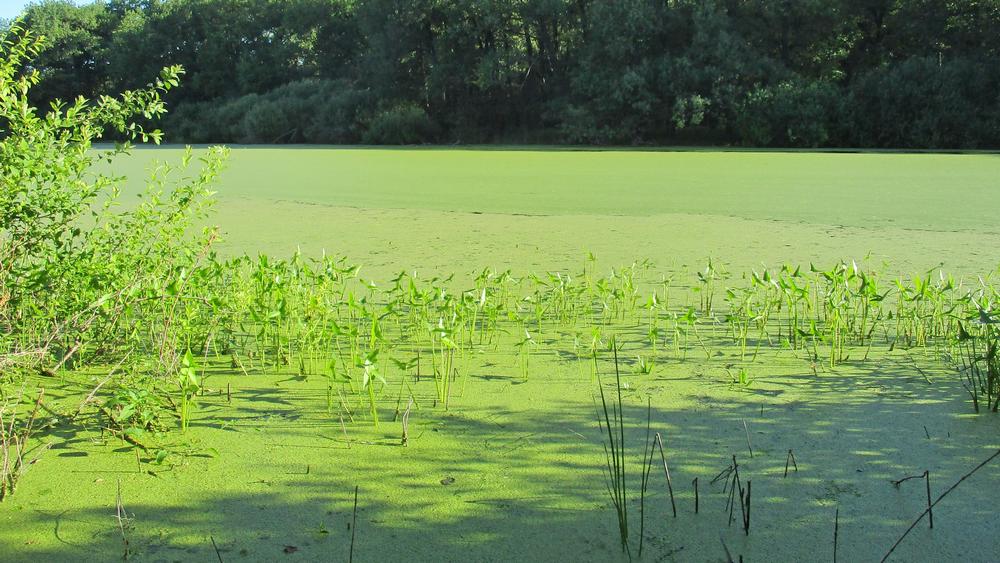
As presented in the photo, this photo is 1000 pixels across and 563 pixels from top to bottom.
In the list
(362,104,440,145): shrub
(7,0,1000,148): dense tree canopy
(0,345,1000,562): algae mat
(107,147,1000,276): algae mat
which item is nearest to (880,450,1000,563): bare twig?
(0,345,1000,562): algae mat

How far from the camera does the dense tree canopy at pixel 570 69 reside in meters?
13.5

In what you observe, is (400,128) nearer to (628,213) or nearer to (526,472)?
(628,213)

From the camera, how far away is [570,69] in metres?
17.9

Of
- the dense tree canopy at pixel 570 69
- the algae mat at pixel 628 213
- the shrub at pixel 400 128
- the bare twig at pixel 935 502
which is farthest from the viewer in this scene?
the shrub at pixel 400 128

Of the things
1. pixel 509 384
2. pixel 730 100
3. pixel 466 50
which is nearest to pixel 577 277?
pixel 509 384

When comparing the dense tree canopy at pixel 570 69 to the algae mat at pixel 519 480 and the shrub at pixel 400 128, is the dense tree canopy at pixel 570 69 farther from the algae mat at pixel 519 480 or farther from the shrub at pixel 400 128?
the algae mat at pixel 519 480

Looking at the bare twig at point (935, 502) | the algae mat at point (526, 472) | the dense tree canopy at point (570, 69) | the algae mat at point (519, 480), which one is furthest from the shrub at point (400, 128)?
the bare twig at point (935, 502)

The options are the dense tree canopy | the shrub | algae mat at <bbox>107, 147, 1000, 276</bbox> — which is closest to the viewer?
algae mat at <bbox>107, 147, 1000, 276</bbox>

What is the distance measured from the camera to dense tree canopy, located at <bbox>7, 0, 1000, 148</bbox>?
1351cm

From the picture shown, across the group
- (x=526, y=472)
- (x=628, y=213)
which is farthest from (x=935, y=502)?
(x=628, y=213)

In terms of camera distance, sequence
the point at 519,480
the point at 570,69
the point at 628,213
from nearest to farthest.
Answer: the point at 519,480 < the point at 628,213 < the point at 570,69

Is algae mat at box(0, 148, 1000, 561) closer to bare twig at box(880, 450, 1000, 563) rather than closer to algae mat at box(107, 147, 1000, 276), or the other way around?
bare twig at box(880, 450, 1000, 563)

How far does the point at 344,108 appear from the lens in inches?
757

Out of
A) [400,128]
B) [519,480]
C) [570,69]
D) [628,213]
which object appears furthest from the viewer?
[400,128]
